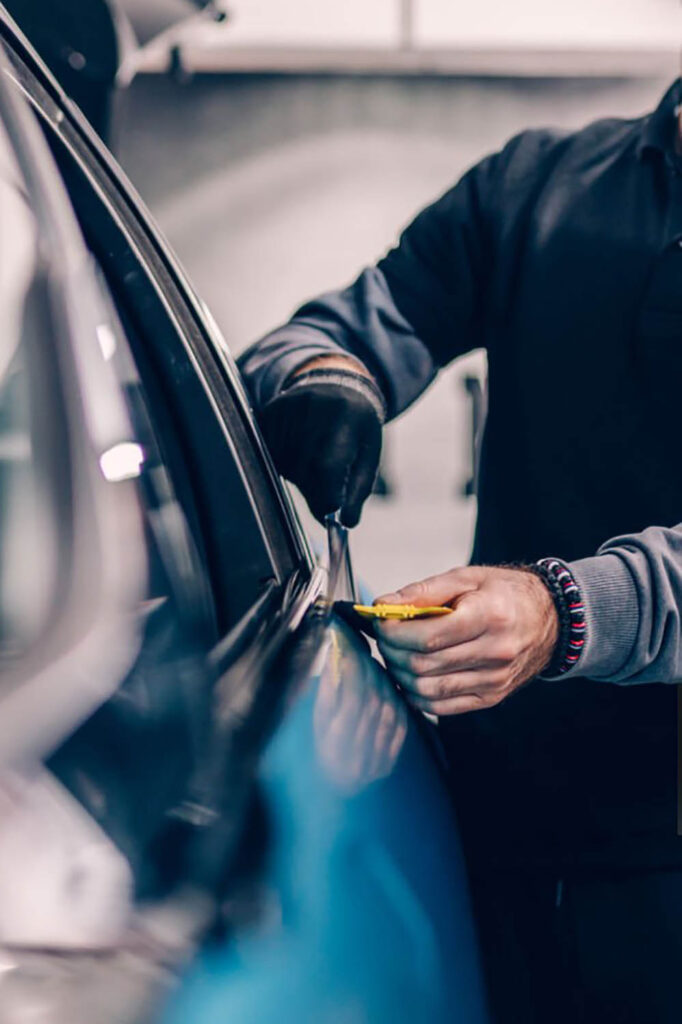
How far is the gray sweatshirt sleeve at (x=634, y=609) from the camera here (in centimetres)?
90

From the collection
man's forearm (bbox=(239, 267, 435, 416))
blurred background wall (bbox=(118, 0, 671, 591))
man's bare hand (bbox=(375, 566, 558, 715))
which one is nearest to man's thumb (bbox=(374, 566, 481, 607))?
man's bare hand (bbox=(375, 566, 558, 715))

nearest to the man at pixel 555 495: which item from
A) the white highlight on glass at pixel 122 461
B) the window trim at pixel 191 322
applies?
the window trim at pixel 191 322

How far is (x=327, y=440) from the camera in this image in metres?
1.04

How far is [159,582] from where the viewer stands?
758 mm

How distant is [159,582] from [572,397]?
704 millimetres

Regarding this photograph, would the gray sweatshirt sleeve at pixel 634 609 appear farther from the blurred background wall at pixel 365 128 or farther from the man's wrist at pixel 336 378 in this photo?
the blurred background wall at pixel 365 128

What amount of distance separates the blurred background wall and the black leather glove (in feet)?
10.6

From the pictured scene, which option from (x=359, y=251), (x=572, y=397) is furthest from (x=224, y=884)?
(x=359, y=251)

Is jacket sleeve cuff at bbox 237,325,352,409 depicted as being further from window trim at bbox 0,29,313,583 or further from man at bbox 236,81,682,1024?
window trim at bbox 0,29,313,583

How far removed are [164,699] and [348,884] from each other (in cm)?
16

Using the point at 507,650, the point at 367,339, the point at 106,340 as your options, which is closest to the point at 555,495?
the point at 367,339

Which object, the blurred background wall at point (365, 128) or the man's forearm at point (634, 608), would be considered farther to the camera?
the blurred background wall at point (365, 128)

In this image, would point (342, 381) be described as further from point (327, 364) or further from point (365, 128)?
point (365, 128)

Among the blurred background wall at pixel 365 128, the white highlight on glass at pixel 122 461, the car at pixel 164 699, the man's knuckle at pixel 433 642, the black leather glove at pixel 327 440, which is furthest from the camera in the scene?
the blurred background wall at pixel 365 128
